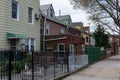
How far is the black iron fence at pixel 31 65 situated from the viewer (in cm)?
902

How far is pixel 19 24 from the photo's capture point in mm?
19172

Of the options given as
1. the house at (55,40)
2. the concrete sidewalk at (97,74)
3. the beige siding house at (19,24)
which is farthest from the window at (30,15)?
the concrete sidewalk at (97,74)

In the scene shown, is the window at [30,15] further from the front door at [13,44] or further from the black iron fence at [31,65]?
the black iron fence at [31,65]

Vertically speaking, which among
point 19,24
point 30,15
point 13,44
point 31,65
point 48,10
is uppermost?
point 48,10

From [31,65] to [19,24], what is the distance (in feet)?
28.8

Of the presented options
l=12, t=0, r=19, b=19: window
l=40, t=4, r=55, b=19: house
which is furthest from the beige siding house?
l=40, t=4, r=55, b=19: house

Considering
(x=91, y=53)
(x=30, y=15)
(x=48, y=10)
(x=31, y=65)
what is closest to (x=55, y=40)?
(x=91, y=53)

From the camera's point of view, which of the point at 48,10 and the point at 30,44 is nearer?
the point at 30,44

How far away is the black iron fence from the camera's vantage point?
9.02m

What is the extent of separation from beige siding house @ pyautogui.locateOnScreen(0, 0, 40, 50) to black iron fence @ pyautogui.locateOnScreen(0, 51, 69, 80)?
4617mm

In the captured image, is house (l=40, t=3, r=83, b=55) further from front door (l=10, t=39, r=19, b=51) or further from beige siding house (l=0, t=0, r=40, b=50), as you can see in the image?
front door (l=10, t=39, r=19, b=51)

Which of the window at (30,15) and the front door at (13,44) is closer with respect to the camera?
the front door at (13,44)

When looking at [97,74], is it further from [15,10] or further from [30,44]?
[15,10]

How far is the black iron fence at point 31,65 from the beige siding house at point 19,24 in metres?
4.62
